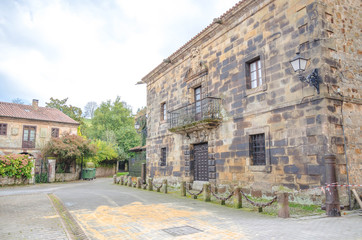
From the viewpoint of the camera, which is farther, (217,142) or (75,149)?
(75,149)

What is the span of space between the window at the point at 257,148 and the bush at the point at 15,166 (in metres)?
16.8

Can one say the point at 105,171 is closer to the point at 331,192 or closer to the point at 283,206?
the point at 283,206

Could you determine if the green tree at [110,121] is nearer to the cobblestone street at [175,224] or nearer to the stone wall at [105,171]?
the stone wall at [105,171]

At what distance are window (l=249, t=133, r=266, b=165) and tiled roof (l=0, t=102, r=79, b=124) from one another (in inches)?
897

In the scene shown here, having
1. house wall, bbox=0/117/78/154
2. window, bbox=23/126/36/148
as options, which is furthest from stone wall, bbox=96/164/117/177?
window, bbox=23/126/36/148

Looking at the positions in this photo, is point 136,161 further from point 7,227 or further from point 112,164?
point 7,227

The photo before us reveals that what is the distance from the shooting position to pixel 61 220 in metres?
6.45

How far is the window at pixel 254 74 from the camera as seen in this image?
1019 cm

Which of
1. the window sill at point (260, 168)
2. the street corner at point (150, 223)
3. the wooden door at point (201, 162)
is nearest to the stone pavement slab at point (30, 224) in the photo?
the street corner at point (150, 223)

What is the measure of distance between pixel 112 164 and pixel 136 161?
11.9 metres

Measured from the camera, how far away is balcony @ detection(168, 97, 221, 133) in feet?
39.0

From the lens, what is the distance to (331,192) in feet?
21.6

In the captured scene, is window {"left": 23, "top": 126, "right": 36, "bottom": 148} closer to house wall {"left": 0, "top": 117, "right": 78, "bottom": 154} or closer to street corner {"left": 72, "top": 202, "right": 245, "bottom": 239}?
house wall {"left": 0, "top": 117, "right": 78, "bottom": 154}

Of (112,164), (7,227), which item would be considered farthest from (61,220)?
(112,164)
